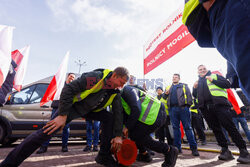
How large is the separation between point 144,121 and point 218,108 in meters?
1.66

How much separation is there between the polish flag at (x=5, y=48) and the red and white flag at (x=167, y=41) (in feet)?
10.7

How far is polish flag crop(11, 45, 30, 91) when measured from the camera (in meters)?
4.61

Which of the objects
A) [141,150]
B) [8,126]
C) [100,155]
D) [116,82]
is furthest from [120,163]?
[8,126]

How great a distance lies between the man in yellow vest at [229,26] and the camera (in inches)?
28.3

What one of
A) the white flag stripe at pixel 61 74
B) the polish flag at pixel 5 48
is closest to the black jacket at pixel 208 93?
the white flag stripe at pixel 61 74

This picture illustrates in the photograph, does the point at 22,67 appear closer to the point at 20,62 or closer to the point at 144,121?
the point at 20,62

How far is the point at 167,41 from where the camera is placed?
403cm

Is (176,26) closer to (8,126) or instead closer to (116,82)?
(116,82)

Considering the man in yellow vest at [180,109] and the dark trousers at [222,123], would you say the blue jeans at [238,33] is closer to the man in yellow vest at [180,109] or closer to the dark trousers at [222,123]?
the dark trousers at [222,123]

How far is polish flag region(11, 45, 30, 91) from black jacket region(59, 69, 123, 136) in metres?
3.38

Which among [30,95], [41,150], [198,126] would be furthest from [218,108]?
[30,95]

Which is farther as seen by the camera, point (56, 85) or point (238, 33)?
point (56, 85)

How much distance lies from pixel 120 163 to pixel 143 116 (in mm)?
735

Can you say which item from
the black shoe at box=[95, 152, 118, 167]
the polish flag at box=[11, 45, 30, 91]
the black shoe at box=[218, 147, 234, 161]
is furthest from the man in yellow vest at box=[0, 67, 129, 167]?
the polish flag at box=[11, 45, 30, 91]
